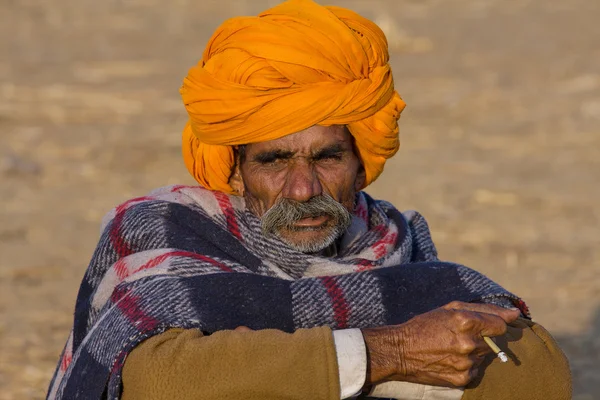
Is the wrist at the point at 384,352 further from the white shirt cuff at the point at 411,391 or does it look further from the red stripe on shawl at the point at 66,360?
the red stripe on shawl at the point at 66,360

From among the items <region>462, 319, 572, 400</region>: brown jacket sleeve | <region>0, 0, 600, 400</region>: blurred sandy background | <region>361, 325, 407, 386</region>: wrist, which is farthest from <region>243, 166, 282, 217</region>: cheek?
<region>0, 0, 600, 400</region>: blurred sandy background

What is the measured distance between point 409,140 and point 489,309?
8.55m

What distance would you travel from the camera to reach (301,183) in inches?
156

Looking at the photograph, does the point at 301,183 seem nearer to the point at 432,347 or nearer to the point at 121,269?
the point at 121,269

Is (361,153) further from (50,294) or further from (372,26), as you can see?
(50,294)

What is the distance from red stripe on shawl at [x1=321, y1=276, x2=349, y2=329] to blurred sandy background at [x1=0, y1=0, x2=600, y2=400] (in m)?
3.03

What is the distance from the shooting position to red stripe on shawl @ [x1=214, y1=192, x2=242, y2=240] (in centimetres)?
399

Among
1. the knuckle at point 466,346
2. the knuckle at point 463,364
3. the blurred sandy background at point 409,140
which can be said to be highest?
the blurred sandy background at point 409,140

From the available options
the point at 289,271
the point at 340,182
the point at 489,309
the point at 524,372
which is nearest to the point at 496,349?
the point at 489,309

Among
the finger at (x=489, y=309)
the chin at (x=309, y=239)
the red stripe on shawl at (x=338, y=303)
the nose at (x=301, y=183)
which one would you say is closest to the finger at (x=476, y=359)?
the finger at (x=489, y=309)

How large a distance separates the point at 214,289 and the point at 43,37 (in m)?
14.0

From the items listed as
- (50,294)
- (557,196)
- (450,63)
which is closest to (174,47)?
(450,63)

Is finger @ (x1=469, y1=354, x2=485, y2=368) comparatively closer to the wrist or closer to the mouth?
the wrist

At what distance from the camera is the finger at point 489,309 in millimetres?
3514
